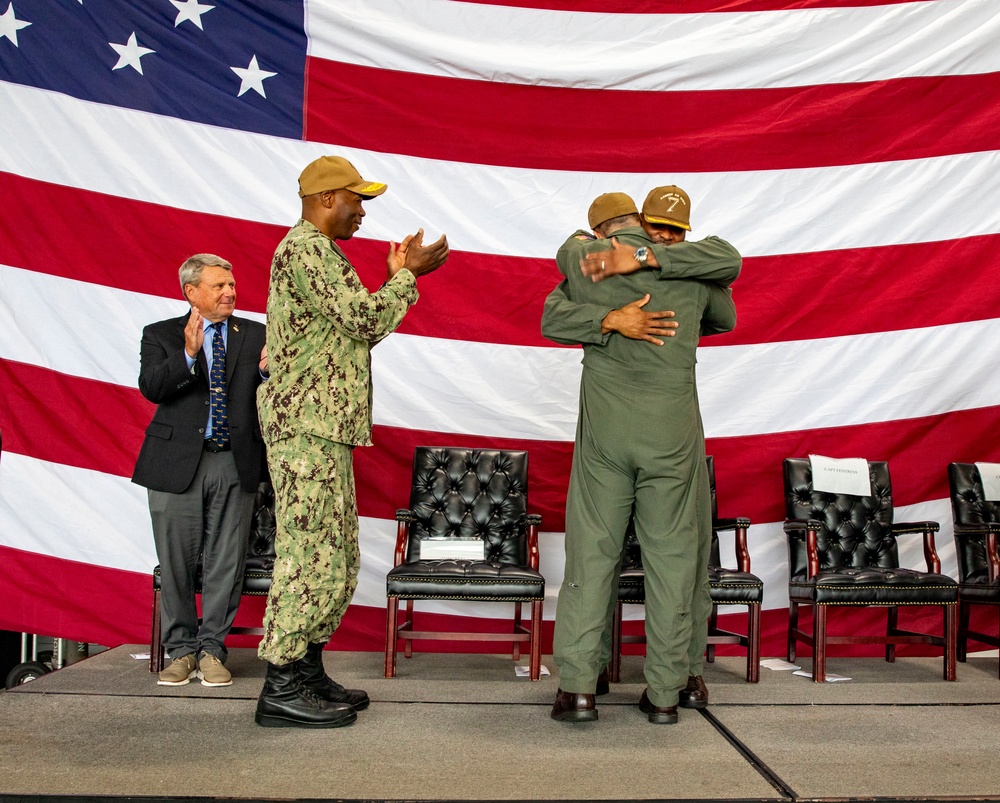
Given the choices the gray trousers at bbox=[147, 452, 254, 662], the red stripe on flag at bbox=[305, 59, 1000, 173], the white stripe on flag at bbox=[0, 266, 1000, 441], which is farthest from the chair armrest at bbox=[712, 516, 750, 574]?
the gray trousers at bbox=[147, 452, 254, 662]

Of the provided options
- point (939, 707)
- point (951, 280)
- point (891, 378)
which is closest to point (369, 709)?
point (939, 707)

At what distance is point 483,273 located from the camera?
4219 millimetres

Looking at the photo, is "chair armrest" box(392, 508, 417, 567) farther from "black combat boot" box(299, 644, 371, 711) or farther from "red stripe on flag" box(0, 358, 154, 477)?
"red stripe on flag" box(0, 358, 154, 477)

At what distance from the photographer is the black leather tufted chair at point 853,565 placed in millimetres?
3607

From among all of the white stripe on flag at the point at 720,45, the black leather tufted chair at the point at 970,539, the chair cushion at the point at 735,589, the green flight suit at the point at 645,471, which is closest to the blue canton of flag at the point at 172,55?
the white stripe on flag at the point at 720,45

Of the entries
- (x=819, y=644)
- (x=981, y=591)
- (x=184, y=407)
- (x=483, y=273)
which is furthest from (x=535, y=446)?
(x=981, y=591)

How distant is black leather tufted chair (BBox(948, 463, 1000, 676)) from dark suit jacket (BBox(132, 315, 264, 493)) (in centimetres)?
293

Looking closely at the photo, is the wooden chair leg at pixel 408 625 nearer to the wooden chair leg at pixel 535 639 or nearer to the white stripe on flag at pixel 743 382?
the wooden chair leg at pixel 535 639

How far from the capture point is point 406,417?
4.18m

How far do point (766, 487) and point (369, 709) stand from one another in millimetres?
2120

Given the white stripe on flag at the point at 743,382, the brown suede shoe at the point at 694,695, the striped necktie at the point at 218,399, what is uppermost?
the white stripe on flag at the point at 743,382

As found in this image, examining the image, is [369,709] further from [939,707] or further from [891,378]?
[891,378]

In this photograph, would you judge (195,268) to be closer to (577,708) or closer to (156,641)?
(156,641)

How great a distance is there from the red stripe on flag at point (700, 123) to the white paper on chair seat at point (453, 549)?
5.59ft
